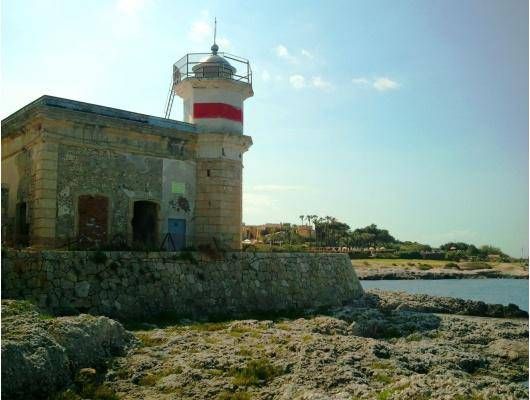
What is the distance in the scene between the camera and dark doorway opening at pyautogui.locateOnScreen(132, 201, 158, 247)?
19.3 metres

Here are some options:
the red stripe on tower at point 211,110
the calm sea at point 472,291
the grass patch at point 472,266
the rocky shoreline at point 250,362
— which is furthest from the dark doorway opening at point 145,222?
the grass patch at point 472,266

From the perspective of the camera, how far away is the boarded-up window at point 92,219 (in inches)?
679

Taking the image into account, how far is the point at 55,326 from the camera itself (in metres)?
9.90

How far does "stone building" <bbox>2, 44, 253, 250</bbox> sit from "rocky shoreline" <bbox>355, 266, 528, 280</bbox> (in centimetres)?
4044

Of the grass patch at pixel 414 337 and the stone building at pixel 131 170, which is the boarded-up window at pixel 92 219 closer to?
the stone building at pixel 131 170

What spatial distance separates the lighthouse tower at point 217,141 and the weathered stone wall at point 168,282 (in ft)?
6.81

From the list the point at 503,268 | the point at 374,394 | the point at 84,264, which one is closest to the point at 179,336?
the point at 84,264

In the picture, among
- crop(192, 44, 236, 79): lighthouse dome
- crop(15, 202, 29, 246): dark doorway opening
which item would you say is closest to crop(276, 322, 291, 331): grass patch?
crop(15, 202, 29, 246): dark doorway opening

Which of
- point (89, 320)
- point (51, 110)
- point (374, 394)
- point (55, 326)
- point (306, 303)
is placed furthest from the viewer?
point (306, 303)

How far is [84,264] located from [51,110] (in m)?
5.21

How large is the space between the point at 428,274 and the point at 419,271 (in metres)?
1.56

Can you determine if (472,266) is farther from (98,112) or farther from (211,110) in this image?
(98,112)

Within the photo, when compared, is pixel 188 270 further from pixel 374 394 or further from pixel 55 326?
pixel 374 394

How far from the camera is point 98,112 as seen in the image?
18031 millimetres
